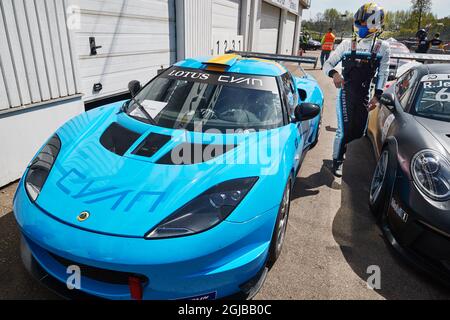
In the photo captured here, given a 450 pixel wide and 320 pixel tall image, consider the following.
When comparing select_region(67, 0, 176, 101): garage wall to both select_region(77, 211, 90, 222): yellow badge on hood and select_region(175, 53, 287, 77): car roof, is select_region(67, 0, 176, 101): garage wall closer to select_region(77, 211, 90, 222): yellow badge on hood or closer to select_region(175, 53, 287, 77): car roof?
select_region(175, 53, 287, 77): car roof

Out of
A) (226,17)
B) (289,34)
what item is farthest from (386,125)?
(289,34)

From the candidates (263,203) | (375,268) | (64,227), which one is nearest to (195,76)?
(263,203)

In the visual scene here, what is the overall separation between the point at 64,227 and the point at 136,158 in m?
0.59

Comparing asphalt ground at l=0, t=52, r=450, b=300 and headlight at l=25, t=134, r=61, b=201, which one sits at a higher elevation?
headlight at l=25, t=134, r=61, b=201

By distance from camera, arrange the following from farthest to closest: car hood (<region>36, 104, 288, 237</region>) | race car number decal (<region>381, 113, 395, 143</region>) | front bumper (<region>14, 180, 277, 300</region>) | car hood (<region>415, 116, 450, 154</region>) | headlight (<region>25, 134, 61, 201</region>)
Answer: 1. race car number decal (<region>381, 113, 395, 143</region>)
2. car hood (<region>415, 116, 450, 154</region>)
3. headlight (<region>25, 134, 61, 201</region>)
4. car hood (<region>36, 104, 288, 237</region>)
5. front bumper (<region>14, 180, 277, 300</region>)

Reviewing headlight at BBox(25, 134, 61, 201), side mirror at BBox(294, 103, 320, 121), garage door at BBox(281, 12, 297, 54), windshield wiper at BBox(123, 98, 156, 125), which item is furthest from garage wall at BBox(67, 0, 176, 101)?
garage door at BBox(281, 12, 297, 54)

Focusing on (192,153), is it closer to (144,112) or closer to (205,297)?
(144,112)

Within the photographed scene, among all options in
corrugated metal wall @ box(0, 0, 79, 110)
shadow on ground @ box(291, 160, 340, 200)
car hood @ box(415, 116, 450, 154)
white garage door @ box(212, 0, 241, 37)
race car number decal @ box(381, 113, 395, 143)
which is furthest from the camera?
white garage door @ box(212, 0, 241, 37)

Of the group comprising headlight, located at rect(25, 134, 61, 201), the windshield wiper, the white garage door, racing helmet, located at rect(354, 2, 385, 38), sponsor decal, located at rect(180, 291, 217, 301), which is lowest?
sponsor decal, located at rect(180, 291, 217, 301)

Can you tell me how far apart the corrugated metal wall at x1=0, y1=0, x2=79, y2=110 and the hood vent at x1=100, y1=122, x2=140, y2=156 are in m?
1.45

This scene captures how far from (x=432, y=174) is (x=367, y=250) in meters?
0.79

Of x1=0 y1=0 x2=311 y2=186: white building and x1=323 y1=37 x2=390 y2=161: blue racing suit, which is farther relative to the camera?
x1=323 y1=37 x2=390 y2=161: blue racing suit

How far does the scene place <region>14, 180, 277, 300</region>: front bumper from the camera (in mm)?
1436

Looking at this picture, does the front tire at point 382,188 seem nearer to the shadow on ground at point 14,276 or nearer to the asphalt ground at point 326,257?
the asphalt ground at point 326,257
